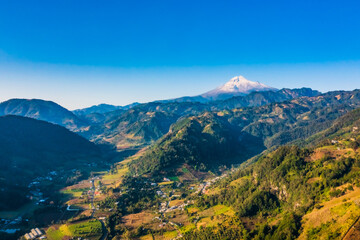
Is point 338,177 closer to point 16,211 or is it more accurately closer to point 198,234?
point 198,234

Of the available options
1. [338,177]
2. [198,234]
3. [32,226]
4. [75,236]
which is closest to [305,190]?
[338,177]

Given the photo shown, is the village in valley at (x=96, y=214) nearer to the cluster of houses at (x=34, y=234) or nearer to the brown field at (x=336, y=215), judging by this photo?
the cluster of houses at (x=34, y=234)

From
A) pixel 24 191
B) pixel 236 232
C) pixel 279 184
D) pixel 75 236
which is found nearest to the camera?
pixel 236 232

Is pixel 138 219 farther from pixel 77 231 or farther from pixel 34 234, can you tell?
pixel 34 234

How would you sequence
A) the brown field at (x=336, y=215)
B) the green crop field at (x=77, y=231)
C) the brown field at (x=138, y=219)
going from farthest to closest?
the brown field at (x=138, y=219) < the green crop field at (x=77, y=231) < the brown field at (x=336, y=215)

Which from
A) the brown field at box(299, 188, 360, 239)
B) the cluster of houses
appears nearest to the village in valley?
the cluster of houses

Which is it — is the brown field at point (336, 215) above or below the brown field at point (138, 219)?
above

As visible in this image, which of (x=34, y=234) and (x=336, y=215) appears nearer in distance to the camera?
(x=336, y=215)

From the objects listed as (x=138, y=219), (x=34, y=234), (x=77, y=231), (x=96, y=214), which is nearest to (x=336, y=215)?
(x=138, y=219)

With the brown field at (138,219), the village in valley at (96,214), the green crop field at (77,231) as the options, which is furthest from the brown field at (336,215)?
the green crop field at (77,231)

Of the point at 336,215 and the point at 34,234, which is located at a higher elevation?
the point at 336,215

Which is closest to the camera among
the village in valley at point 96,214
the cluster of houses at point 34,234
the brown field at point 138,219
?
the cluster of houses at point 34,234
